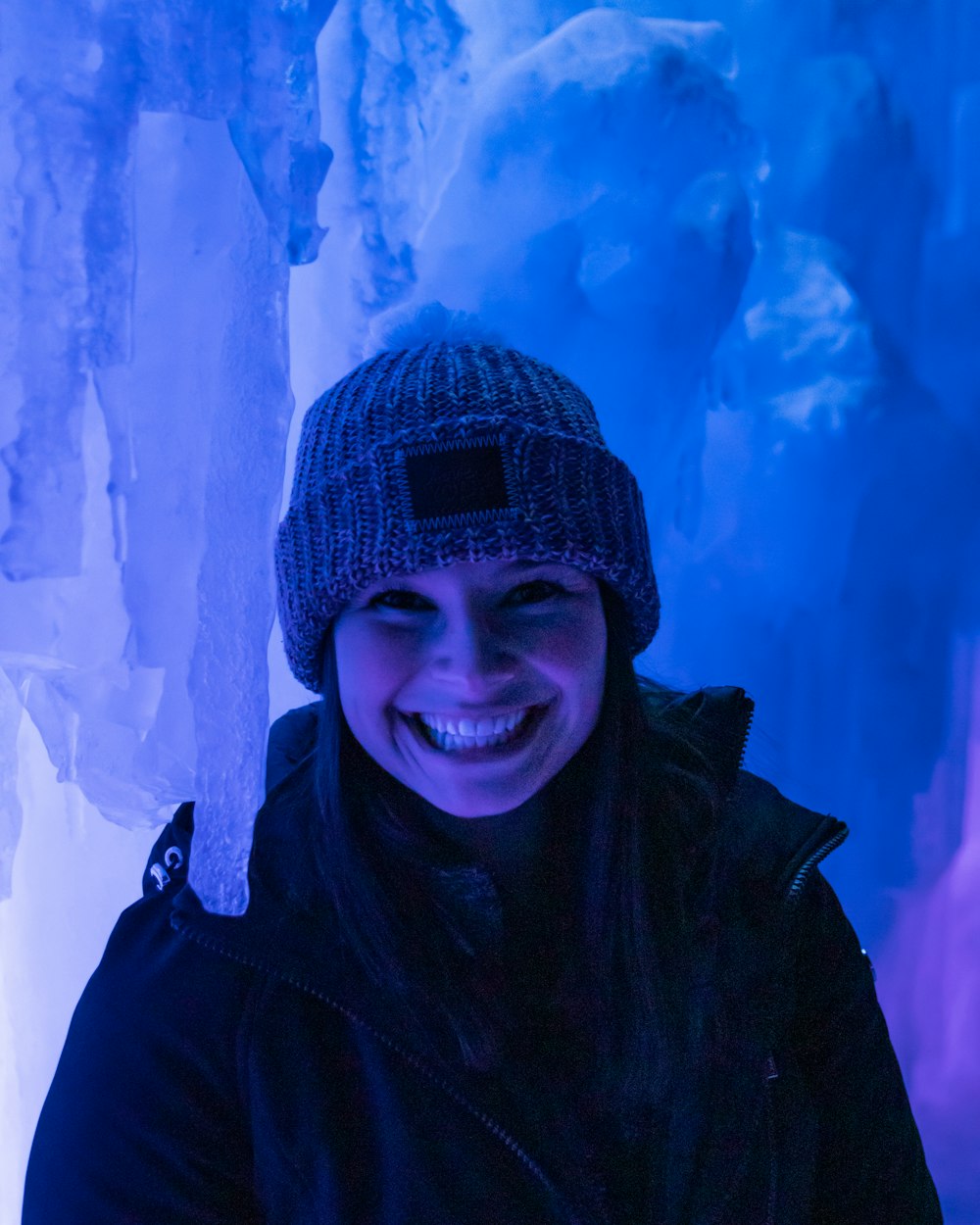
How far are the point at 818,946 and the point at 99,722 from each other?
97cm

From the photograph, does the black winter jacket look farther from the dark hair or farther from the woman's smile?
the woman's smile

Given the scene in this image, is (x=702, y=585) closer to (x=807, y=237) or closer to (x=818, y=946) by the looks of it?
(x=807, y=237)

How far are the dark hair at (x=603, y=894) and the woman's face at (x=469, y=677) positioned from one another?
0.06 meters

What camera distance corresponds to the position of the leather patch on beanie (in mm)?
898

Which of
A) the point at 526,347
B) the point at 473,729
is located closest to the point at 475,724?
the point at 473,729

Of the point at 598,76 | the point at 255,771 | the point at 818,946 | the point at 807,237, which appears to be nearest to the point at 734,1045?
the point at 818,946

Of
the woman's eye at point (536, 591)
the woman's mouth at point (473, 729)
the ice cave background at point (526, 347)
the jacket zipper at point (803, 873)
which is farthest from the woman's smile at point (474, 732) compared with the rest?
the jacket zipper at point (803, 873)

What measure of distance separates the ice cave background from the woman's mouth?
0.23 m

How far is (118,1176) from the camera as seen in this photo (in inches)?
32.9

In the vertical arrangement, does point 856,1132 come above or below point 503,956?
below

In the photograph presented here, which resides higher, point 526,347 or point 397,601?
point 526,347

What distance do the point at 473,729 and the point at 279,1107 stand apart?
362 mm

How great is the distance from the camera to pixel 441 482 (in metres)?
0.91

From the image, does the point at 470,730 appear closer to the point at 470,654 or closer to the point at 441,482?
the point at 470,654
